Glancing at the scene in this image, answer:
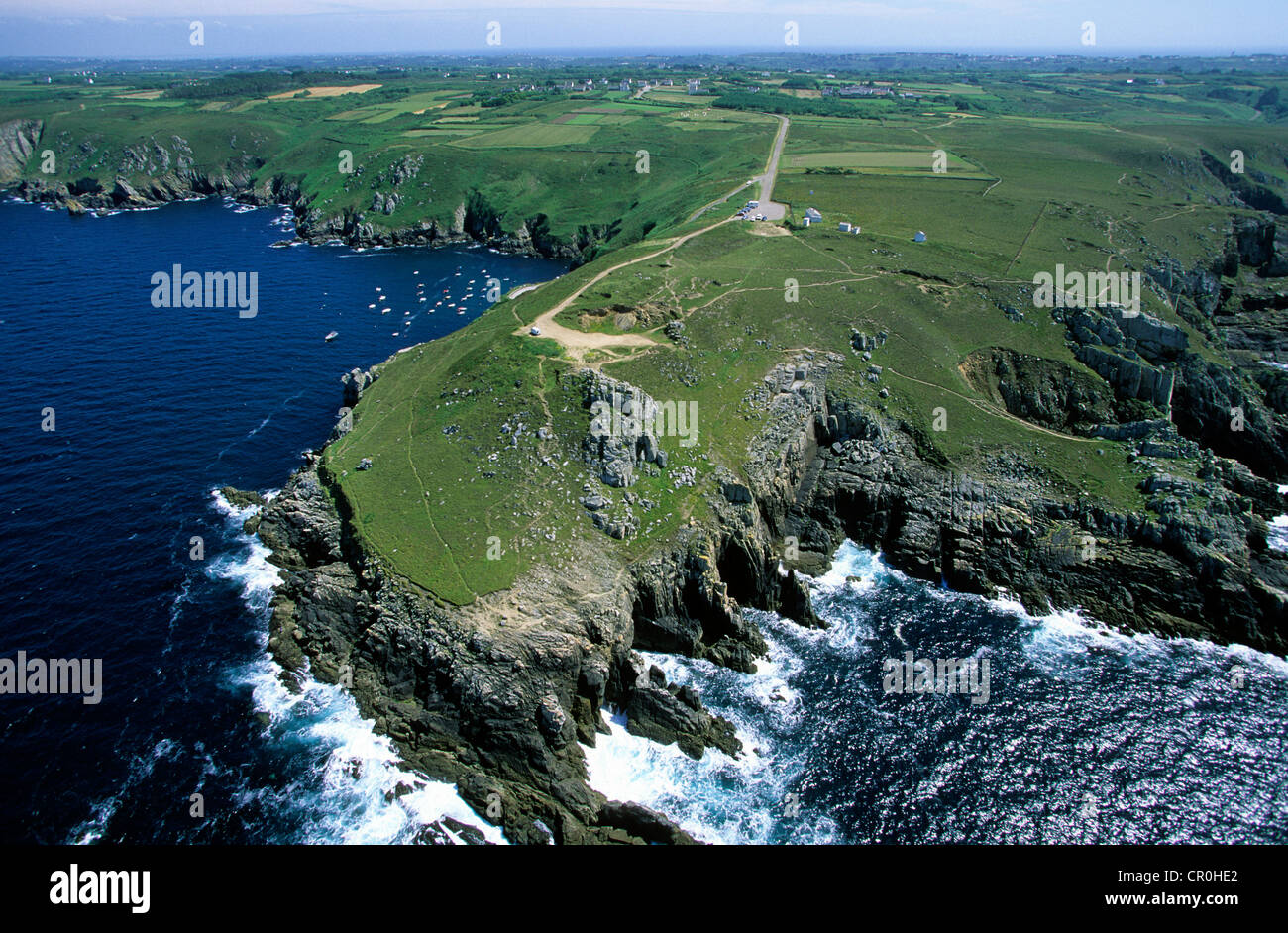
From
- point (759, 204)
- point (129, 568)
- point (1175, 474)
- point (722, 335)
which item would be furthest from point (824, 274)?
point (129, 568)

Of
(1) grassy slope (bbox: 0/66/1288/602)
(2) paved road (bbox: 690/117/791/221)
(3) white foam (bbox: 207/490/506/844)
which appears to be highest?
(2) paved road (bbox: 690/117/791/221)

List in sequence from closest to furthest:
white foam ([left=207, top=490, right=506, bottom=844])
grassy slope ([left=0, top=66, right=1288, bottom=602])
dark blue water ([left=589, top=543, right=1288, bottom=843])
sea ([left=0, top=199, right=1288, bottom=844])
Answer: white foam ([left=207, top=490, right=506, bottom=844]) < sea ([left=0, top=199, right=1288, bottom=844]) < dark blue water ([left=589, top=543, right=1288, bottom=843]) < grassy slope ([left=0, top=66, right=1288, bottom=602])

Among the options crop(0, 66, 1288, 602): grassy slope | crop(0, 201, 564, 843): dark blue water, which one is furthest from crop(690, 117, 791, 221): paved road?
crop(0, 201, 564, 843): dark blue water

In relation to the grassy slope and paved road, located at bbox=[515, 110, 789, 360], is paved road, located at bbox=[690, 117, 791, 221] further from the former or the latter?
paved road, located at bbox=[515, 110, 789, 360]

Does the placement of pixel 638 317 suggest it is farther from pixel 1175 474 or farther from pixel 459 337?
pixel 1175 474

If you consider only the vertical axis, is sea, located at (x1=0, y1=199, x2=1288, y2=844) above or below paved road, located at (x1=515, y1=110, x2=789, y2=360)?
below

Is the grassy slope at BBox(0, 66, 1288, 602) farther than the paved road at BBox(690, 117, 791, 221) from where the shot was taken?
No

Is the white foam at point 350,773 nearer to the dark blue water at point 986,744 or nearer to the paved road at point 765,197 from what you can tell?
the dark blue water at point 986,744
